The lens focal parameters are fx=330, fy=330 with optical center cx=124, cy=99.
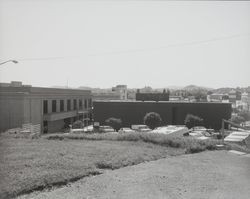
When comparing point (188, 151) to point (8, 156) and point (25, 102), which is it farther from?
point (25, 102)

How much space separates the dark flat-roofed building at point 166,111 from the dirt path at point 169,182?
121 ft

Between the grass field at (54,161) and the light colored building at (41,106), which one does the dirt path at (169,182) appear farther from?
the light colored building at (41,106)

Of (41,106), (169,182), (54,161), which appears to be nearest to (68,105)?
(41,106)

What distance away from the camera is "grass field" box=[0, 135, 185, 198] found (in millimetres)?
11758

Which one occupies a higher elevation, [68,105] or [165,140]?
[68,105]

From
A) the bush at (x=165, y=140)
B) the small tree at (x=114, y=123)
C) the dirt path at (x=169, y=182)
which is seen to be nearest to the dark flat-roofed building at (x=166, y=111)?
the small tree at (x=114, y=123)

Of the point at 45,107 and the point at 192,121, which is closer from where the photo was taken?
the point at 192,121

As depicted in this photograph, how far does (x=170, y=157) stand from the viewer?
715 inches

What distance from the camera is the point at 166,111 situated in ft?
180

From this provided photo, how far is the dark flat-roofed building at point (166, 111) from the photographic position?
173 ft

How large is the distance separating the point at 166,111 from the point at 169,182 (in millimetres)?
42508

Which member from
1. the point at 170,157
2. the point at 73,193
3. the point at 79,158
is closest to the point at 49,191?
the point at 73,193

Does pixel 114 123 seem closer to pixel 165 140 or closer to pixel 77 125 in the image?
pixel 77 125

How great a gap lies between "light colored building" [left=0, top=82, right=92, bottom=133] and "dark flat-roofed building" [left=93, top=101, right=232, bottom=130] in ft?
16.5
